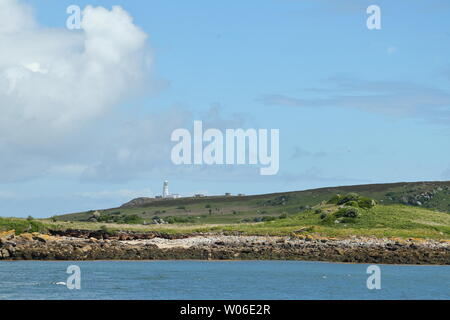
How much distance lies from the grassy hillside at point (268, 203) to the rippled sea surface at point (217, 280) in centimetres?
5475

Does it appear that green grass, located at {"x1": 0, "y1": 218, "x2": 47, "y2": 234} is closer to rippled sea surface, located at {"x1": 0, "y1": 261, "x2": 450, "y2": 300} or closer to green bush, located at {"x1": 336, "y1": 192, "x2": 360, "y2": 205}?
rippled sea surface, located at {"x1": 0, "y1": 261, "x2": 450, "y2": 300}

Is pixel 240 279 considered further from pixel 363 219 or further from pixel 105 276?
pixel 363 219

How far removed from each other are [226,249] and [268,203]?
297 ft

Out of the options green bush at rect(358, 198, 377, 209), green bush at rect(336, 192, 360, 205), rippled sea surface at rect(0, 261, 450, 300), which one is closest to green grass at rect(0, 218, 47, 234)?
rippled sea surface at rect(0, 261, 450, 300)

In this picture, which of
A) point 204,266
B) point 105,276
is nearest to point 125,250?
point 204,266

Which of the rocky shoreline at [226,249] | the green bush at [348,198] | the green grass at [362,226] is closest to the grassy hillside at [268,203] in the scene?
the green bush at [348,198]

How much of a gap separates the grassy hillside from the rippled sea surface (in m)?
54.8

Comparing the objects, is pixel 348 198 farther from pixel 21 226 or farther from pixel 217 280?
pixel 217 280

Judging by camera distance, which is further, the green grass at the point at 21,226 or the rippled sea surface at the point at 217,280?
the green grass at the point at 21,226

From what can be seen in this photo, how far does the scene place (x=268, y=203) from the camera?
164875mm

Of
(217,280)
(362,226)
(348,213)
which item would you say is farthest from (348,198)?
(217,280)

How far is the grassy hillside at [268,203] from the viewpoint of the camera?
137812 millimetres

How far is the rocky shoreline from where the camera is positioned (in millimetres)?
71000

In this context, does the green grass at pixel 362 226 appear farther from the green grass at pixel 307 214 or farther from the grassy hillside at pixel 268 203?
the grassy hillside at pixel 268 203
